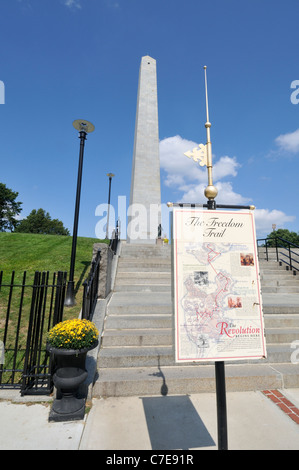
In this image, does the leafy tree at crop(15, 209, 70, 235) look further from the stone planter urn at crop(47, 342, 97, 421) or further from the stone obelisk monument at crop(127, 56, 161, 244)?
the stone planter urn at crop(47, 342, 97, 421)

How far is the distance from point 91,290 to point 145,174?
16.2 meters

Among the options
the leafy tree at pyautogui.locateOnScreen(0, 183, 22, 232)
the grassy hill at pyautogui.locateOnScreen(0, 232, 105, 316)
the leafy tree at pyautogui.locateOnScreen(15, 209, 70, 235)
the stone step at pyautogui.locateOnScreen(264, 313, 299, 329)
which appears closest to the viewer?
the stone step at pyautogui.locateOnScreen(264, 313, 299, 329)

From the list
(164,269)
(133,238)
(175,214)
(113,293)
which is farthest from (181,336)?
(133,238)

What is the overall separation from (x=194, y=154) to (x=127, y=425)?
10.9ft

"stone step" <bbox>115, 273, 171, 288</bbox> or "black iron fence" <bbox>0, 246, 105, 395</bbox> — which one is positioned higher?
"stone step" <bbox>115, 273, 171, 288</bbox>

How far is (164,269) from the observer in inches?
345

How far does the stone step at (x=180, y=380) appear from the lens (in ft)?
11.8

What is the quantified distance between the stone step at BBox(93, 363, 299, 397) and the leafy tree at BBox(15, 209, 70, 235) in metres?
75.4

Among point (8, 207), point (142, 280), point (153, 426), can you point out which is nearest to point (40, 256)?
point (142, 280)

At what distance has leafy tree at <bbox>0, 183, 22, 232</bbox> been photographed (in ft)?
171

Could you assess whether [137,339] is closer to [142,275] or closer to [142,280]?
[142,280]

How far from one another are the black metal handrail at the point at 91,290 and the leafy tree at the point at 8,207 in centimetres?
5522

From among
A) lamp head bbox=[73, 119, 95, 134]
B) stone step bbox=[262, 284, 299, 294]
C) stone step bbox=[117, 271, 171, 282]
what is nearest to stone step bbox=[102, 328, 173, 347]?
stone step bbox=[117, 271, 171, 282]

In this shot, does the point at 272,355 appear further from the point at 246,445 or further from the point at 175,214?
the point at 175,214
